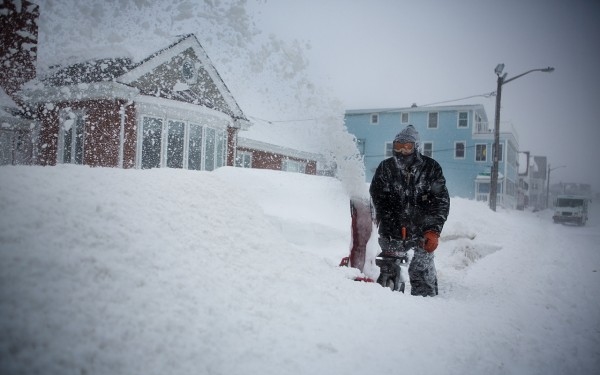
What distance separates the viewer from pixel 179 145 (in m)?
12.2

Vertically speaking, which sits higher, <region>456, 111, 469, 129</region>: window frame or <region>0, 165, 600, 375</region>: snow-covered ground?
<region>456, 111, 469, 129</region>: window frame

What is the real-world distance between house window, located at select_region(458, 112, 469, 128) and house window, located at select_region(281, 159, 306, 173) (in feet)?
54.6

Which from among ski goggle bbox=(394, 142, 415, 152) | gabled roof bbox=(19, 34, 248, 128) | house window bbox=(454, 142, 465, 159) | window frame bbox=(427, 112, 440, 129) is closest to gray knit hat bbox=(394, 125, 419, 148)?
ski goggle bbox=(394, 142, 415, 152)

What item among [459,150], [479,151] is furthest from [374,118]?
[479,151]

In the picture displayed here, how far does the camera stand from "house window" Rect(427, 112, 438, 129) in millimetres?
31453

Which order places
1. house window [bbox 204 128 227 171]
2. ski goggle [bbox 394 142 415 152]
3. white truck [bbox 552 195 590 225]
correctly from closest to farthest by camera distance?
1. ski goggle [bbox 394 142 415 152]
2. house window [bbox 204 128 227 171]
3. white truck [bbox 552 195 590 225]

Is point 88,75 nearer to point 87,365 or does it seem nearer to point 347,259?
point 347,259

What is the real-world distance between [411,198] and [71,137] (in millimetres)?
12357

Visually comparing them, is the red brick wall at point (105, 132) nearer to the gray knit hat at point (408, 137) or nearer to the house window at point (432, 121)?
the gray knit hat at point (408, 137)

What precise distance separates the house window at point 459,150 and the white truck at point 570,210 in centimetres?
812

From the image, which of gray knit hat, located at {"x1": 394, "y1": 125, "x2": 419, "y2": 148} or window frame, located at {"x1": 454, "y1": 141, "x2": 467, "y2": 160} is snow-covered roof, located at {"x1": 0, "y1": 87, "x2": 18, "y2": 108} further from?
window frame, located at {"x1": 454, "y1": 141, "x2": 467, "y2": 160}

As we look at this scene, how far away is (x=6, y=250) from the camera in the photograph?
1.61 meters

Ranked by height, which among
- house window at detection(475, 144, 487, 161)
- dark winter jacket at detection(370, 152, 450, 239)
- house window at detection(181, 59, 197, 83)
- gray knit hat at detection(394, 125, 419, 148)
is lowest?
dark winter jacket at detection(370, 152, 450, 239)

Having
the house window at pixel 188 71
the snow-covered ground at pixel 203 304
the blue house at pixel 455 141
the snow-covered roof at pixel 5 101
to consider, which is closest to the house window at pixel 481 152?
the blue house at pixel 455 141
